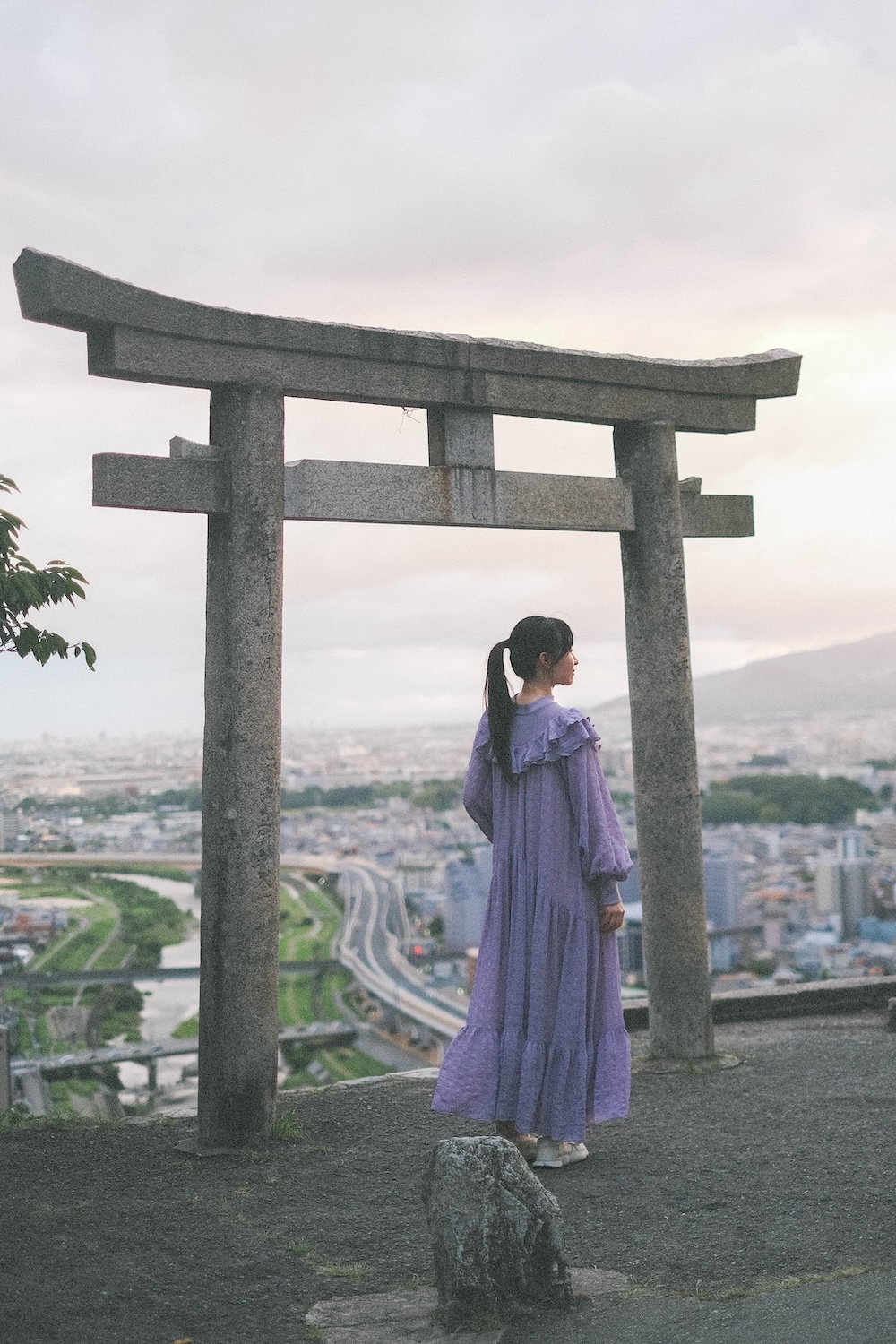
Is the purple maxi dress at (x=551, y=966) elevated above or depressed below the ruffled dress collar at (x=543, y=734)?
below

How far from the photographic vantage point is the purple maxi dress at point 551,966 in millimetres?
5184

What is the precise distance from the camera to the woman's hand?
5.22m

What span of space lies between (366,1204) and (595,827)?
162 cm

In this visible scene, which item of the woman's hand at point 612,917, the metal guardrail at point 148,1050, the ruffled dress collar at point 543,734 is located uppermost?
the ruffled dress collar at point 543,734

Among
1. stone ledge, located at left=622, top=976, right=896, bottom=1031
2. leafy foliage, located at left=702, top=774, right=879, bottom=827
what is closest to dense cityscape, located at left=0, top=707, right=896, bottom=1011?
leafy foliage, located at left=702, top=774, right=879, bottom=827

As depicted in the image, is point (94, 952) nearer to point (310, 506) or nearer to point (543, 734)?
point (310, 506)

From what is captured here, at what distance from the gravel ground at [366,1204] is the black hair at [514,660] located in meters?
1.69

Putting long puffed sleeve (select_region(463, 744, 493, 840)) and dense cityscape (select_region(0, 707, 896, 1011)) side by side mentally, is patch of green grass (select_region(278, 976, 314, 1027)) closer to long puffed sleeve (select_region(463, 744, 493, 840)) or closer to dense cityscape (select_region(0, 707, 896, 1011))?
dense cityscape (select_region(0, 707, 896, 1011))

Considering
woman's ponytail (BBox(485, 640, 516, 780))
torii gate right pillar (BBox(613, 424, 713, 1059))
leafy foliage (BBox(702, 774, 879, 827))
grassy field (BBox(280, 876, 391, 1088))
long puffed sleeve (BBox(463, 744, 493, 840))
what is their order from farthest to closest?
leafy foliage (BBox(702, 774, 879, 827)) < grassy field (BBox(280, 876, 391, 1088)) < torii gate right pillar (BBox(613, 424, 713, 1059)) < long puffed sleeve (BBox(463, 744, 493, 840)) < woman's ponytail (BBox(485, 640, 516, 780))

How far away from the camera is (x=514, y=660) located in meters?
5.39

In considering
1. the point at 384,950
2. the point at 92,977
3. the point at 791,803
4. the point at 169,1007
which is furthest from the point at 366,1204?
the point at 791,803

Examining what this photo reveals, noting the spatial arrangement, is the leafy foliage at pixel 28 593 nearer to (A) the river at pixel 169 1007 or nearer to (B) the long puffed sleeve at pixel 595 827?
(B) the long puffed sleeve at pixel 595 827

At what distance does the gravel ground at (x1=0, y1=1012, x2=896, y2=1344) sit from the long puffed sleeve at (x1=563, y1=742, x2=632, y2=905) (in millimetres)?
1126

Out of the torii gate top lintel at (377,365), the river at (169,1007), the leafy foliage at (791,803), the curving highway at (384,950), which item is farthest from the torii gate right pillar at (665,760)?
the leafy foliage at (791,803)
